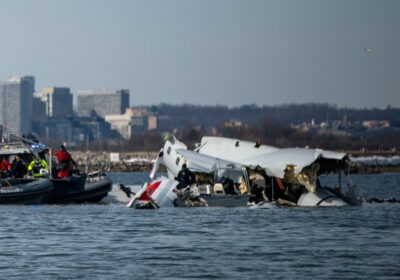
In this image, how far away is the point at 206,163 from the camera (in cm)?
5697

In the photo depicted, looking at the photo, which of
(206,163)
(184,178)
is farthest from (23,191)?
(206,163)

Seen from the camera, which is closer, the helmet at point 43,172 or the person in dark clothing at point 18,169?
the person in dark clothing at point 18,169

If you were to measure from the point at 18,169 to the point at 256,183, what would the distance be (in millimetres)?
9594

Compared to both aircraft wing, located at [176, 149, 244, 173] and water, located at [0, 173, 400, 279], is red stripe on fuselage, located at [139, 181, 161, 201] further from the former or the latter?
→ aircraft wing, located at [176, 149, 244, 173]

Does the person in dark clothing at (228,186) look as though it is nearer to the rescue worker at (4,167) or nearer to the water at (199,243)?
the water at (199,243)

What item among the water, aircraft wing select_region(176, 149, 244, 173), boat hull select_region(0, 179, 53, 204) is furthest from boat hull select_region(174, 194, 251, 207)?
boat hull select_region(0, 179, 53, 204)

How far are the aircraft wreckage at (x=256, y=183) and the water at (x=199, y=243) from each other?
4.41 ft

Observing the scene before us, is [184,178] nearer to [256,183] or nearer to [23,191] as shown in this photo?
[256,183]

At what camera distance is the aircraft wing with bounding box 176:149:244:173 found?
5656 centimetres

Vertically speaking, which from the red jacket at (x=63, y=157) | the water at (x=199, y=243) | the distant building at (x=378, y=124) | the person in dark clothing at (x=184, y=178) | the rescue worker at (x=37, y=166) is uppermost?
the distant building at (x=378, y=124)

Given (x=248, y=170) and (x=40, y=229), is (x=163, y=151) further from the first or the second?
(x=40, y=229)

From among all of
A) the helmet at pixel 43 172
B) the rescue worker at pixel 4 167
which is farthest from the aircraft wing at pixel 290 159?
the rescue worker at pixel 4 167

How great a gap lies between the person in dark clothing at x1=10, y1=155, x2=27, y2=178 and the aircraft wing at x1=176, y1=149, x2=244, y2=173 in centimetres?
659

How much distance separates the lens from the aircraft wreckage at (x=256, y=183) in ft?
179
